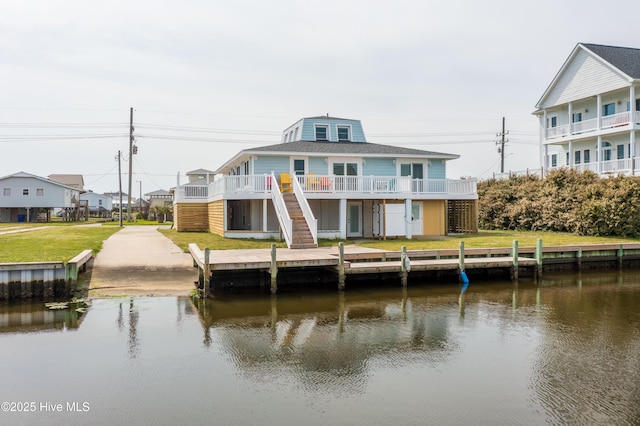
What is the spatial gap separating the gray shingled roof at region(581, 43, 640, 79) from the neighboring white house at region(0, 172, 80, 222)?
182ft

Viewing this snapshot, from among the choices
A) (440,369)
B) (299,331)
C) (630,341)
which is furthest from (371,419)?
(630,341)

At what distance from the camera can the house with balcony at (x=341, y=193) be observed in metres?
25.7

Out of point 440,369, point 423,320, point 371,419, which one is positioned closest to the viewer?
point 371,419

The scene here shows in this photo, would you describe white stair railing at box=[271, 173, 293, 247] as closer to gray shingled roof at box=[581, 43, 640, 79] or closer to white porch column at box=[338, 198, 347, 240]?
white porch column at box=[338, 198, 347, 240]

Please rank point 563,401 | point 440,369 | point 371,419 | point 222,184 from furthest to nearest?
1. point 222,184
2. point 440,369
3. point 563,401
4. point 371,419

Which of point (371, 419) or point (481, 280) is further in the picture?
point (481, 280)

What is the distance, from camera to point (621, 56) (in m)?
37.8

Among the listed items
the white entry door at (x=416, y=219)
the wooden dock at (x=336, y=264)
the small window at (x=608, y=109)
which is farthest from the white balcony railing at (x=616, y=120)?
the wooden dock at (x=336, y=264)

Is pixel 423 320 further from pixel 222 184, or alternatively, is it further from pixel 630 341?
pixel 222 184

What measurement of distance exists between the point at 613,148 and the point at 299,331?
110 feet

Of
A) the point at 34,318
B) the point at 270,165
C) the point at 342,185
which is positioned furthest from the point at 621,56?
the point at 34,318

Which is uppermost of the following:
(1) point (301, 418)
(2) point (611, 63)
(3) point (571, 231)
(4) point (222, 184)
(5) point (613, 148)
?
(2) point (611, 63)

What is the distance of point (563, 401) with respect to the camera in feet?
26.6

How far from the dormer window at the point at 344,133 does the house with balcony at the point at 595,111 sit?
16.5 m
